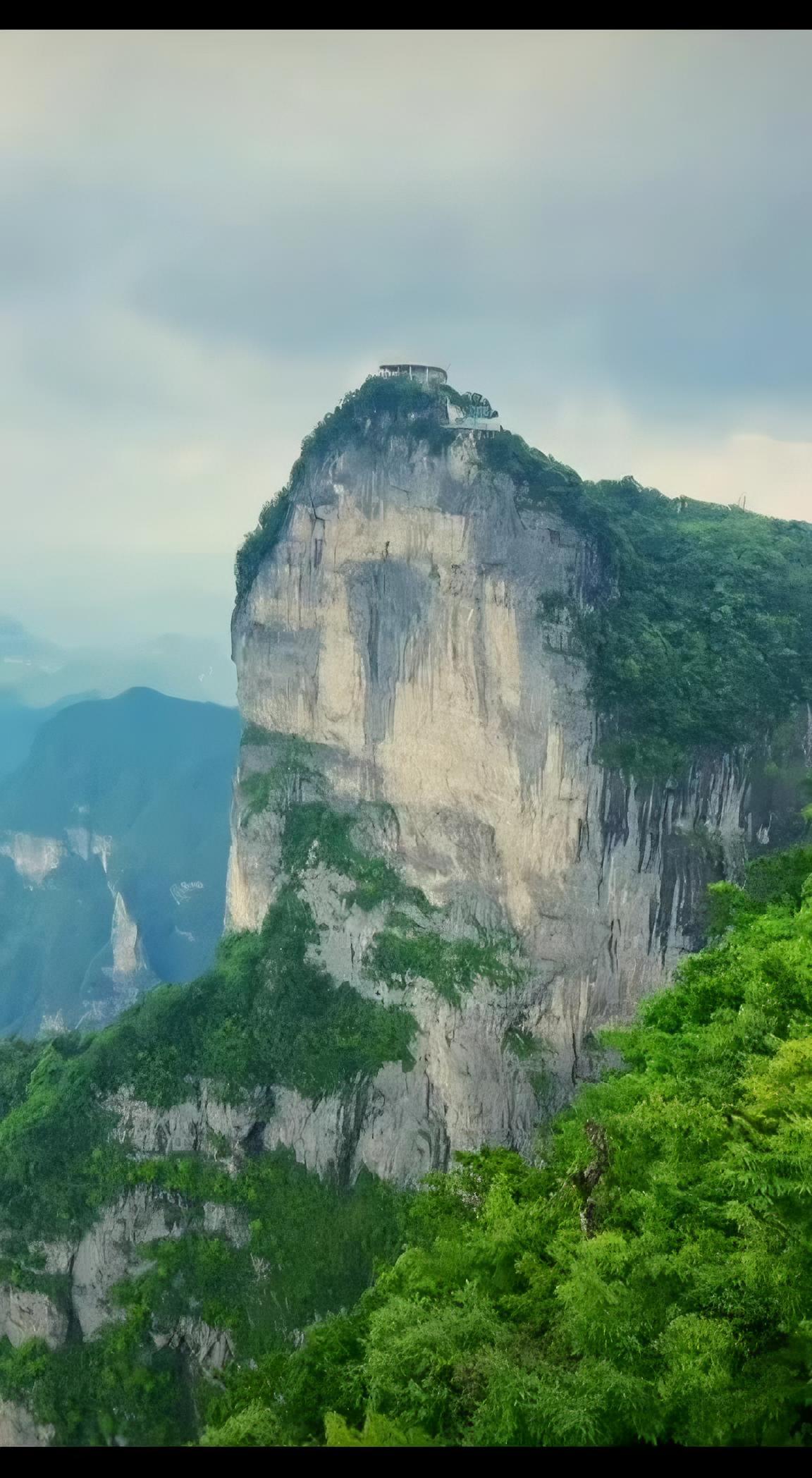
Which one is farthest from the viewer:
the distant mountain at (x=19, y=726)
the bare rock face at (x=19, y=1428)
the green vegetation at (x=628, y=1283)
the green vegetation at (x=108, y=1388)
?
the distant mountain at (x=19, y=726)

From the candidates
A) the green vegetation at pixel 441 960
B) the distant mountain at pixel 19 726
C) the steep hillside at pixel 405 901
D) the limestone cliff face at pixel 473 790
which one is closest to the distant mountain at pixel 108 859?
the distant mountain at pixel 19 726

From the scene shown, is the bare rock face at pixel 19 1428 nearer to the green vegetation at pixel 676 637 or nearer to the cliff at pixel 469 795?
the cliff at pixel 469 795

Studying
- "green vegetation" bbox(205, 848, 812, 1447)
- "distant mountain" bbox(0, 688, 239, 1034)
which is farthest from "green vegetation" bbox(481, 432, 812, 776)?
"distant mountain" bbox(0, 688, 239, 1034)

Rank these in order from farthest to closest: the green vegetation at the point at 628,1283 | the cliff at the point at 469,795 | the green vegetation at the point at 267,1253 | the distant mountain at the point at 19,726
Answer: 1. the distant mountain at the point at 19,726
2. the cliff at the point at 469,795
3. the green vegetation at the point at 267,1253
4. the green vegetation at the point at 628,1283

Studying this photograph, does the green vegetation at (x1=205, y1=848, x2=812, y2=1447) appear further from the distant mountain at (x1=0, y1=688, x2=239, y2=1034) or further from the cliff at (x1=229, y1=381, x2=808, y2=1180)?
the distant mountain at (x1=0, y1=688, x2=239, y2=1034)

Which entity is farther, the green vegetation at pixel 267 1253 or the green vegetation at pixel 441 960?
the green vegetation at pixel 441 960

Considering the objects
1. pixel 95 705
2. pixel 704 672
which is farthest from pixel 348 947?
pixel 95 705

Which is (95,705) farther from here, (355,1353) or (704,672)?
(355,1353)
